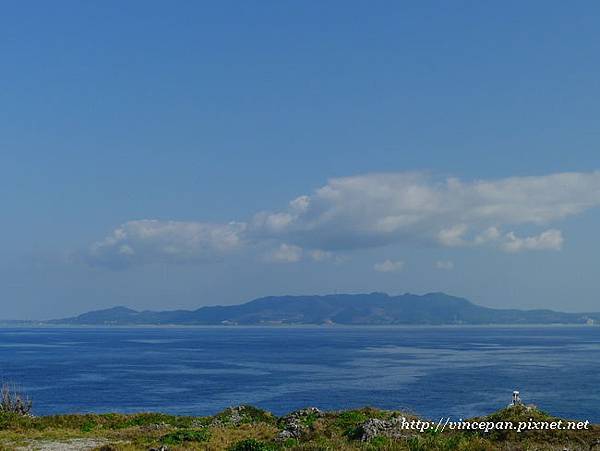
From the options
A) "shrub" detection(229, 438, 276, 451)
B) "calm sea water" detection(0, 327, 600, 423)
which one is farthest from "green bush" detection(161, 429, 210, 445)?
"calm sea water" detection(0, 327, 600, 423)

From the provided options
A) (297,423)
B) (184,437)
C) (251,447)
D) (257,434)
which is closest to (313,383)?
(297,423)

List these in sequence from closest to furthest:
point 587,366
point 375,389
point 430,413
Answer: point 430,413 → point 375,389 → point 587,366

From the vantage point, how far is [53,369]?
158 m

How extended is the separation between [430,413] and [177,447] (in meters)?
62.0

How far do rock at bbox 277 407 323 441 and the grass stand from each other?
0.67 ft

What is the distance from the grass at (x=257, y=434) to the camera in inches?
917

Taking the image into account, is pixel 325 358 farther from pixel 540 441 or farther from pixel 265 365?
pixel 540 441

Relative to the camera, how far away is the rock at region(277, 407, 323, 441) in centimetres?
3123

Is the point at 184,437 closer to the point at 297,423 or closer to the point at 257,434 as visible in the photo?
the point at 257,434

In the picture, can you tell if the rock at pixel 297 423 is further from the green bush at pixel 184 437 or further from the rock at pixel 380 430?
the green bush at pixel 184 437

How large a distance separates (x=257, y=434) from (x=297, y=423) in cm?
272

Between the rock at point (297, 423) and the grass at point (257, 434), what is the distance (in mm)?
206

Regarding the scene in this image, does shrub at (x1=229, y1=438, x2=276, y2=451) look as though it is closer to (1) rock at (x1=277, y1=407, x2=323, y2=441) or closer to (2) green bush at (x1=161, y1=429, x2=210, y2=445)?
(2) green bush at (x1=161, y1=429, x2=210, y2=445)

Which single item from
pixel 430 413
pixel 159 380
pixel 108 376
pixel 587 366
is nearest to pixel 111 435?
pixel 430 413
